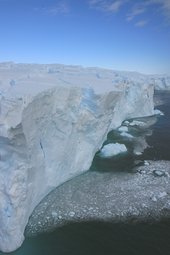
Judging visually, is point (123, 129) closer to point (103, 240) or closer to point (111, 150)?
point (111, 150)

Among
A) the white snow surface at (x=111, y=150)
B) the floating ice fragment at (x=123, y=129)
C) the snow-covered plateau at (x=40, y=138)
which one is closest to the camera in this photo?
the snow-covered plateau at (x=40, y=138)

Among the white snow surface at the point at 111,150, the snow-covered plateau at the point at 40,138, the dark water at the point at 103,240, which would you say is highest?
the snow-covered plateau at the point at 40,138

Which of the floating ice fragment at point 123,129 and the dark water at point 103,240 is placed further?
the floating ice fragment at point 123,129

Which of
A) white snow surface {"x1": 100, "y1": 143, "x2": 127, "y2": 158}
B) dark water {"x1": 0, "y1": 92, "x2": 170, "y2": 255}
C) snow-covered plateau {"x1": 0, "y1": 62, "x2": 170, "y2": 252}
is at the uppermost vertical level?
snow-covered plateau {"x1": 0, "y1": 62, "x2": 170, "y2": 252}

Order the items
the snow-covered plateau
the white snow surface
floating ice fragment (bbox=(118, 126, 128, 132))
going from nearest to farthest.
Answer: the snow-covered plateau
the white snow surface
floating ice fragment (bbox=(118, 126, 128, 132))

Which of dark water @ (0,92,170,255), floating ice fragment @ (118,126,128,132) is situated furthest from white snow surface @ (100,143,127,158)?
dark water @ (0,92,170,255)

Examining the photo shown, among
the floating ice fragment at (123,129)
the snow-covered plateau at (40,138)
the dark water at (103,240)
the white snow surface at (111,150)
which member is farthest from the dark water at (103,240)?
the floating ice fragment at (123,129)

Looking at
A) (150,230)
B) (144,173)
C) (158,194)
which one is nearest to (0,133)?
(150,230)

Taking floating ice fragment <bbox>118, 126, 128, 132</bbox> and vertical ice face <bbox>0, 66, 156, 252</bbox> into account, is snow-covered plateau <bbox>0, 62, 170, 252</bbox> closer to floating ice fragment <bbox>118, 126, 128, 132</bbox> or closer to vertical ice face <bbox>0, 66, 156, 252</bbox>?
vertical ice face <bbox>0, 66, 156, 252</bbox>

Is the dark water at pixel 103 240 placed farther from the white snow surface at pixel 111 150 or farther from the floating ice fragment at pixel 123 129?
the floating ice fragment at pixel 123 129
